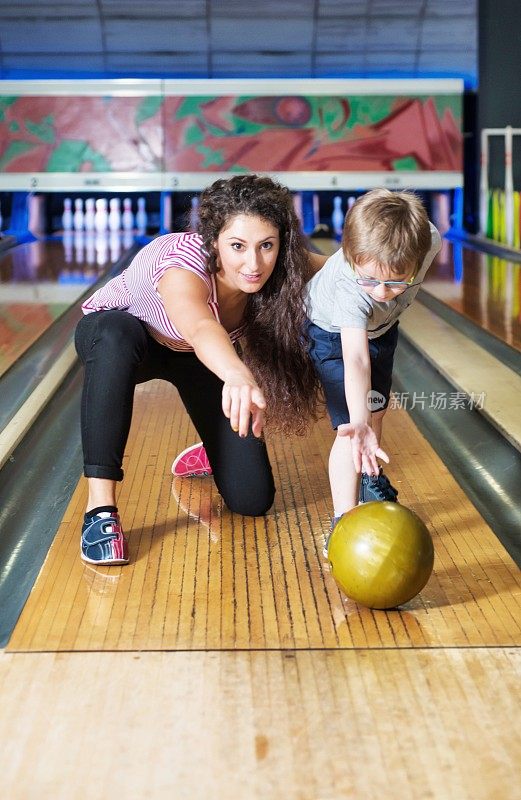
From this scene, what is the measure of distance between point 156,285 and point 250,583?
588 mm

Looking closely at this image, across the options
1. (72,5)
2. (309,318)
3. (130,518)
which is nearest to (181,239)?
(309,318)

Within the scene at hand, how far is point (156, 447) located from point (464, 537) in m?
0.95

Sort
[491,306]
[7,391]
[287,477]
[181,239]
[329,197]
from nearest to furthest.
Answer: [181,239] < [287,477] < [7,391] < [491,306] < [329,197]

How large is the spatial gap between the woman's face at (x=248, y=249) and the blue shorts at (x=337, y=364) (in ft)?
0.65

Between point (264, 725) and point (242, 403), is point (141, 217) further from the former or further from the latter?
point (264, 725)

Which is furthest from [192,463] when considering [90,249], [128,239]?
[128,239]

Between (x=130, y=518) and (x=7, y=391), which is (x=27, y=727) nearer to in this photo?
(x=130, y=518)

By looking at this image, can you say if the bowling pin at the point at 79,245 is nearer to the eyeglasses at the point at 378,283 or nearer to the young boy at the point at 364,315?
A: the young boy at the point at 364,315

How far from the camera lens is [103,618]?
1.67 meters

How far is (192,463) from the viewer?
2424 mm

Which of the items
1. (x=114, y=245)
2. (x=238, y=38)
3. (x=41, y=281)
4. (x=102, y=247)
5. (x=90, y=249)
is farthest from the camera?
(x=238, y=38)

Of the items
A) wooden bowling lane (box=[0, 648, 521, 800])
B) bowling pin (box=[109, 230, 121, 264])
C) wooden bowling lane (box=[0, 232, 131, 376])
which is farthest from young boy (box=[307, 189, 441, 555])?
bowling pin (box=[109, 230, 121, 264])

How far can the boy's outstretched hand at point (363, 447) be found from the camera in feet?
5.62

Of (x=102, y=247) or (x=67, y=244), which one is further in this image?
(x=67, y=244)
